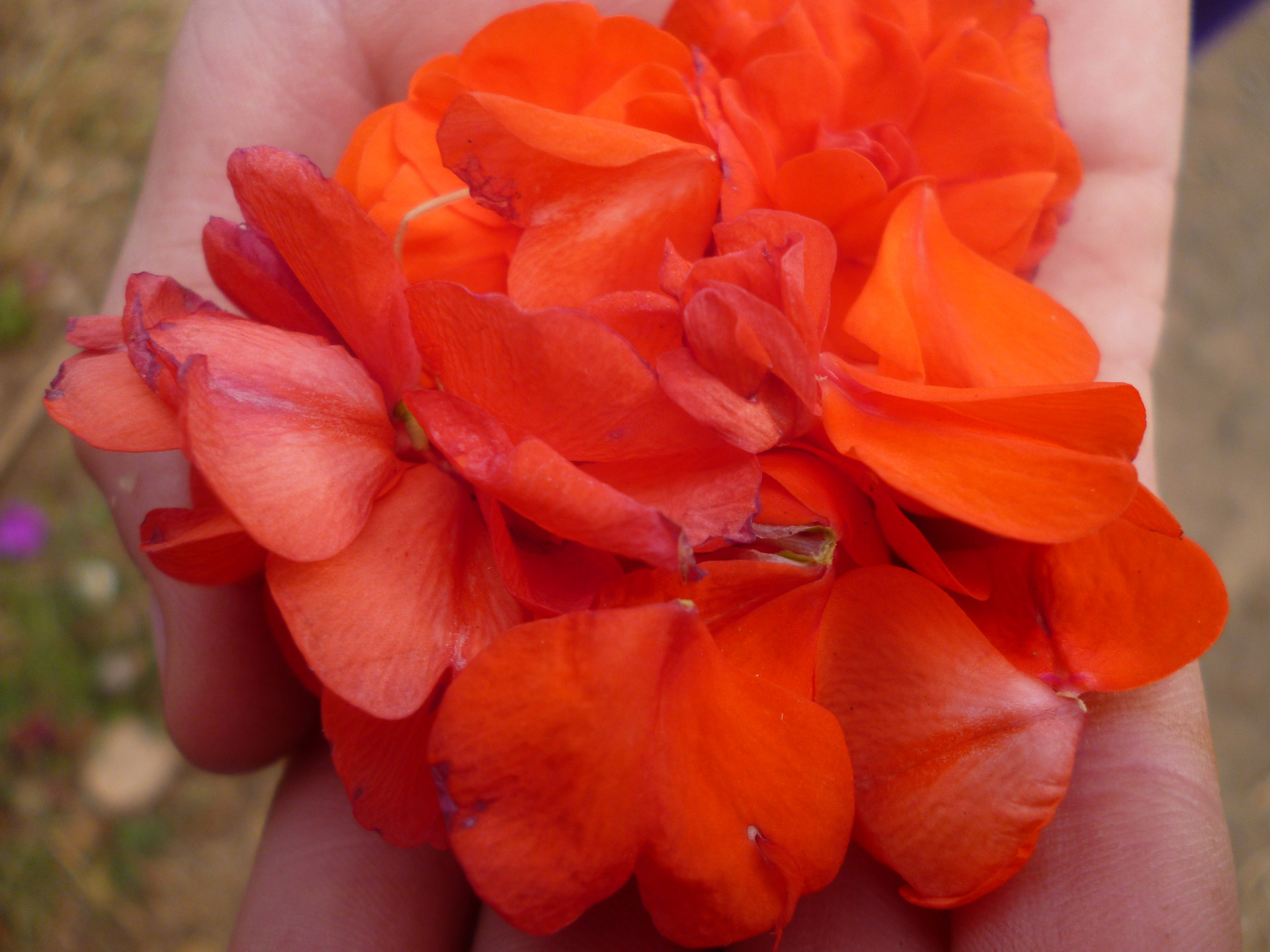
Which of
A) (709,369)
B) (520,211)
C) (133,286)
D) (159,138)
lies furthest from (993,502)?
(159,138)

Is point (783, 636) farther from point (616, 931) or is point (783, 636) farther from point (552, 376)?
point (616, 931)

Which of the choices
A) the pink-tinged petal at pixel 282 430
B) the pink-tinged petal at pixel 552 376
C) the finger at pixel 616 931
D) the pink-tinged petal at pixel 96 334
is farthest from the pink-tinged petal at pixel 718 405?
the finger at pixel 616 931

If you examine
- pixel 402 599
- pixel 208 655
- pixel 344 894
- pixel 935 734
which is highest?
pixel 402 599

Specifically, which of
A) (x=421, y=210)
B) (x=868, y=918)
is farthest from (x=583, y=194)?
(x=868, y=918)

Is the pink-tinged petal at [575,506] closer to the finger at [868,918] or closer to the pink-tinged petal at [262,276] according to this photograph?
the pink-tinged petal at [262,276]

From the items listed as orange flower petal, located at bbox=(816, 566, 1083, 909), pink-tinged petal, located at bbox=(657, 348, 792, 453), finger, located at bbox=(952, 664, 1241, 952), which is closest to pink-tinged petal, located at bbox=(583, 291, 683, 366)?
pink-tinged petal, located at bbox=(657, 348, 792, 453)

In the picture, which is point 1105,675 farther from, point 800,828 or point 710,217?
point 710,217
